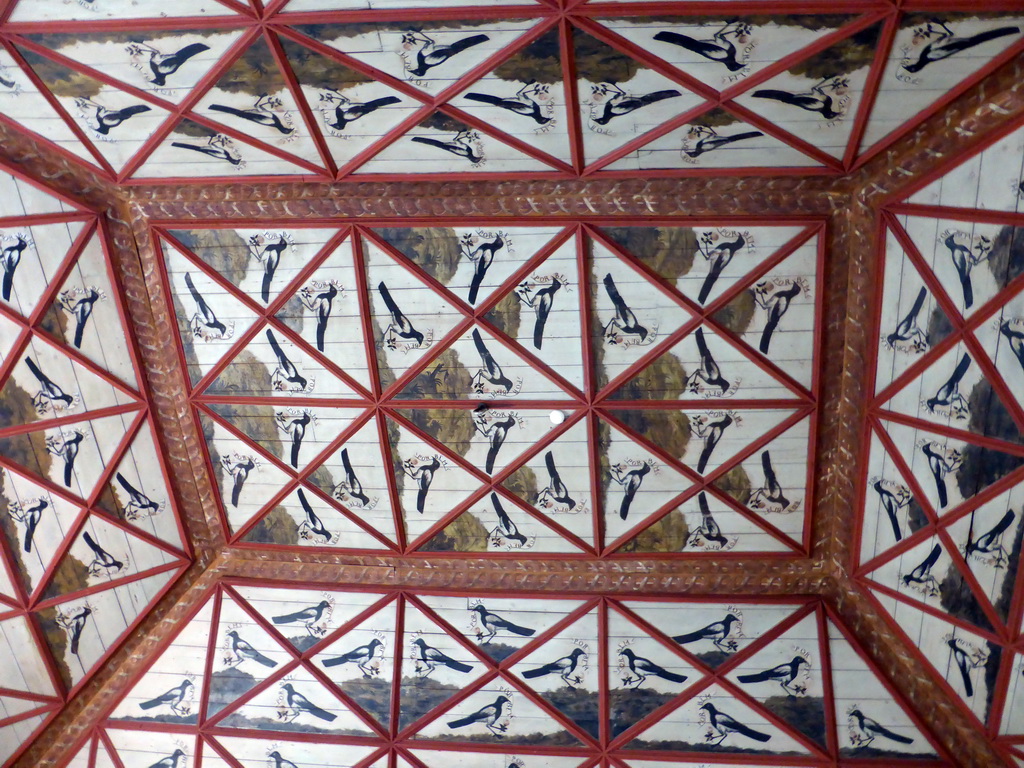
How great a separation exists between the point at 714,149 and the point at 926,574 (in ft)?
20.0

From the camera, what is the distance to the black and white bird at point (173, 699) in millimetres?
14070

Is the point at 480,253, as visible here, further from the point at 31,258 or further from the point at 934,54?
the point at 31,258

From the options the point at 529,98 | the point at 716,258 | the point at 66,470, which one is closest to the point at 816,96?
the point at 716,258

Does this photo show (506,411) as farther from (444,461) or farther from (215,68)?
(215,68)

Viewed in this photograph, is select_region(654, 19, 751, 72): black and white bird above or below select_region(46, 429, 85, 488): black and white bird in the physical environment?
above

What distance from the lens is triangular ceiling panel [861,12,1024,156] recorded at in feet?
29.5

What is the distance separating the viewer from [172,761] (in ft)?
46.2

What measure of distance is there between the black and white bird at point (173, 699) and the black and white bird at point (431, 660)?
3.64 meters

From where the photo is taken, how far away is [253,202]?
12.0 m

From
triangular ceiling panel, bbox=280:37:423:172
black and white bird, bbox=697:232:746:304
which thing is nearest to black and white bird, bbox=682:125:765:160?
black and white bird, bbox=697:232:746:304

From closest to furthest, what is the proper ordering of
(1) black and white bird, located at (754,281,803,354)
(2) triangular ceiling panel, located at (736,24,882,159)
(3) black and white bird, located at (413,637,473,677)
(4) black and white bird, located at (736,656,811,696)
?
(2) triangular ceiling panel, located at (736,24,882,159) → (1) black and white bird, located at (754,281,803,354) → (4) black and white bird, located at (736,656,811,696) → (3) black and white bird, located at (413,637,473,677)

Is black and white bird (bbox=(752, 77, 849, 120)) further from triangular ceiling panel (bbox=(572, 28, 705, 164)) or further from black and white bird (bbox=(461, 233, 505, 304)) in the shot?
black and white bird (bbox=(461, 233, 505, 304))

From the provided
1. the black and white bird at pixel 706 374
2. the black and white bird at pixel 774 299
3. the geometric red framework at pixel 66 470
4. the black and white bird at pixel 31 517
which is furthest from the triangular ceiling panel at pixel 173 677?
the black and white bird at pixel 774 299

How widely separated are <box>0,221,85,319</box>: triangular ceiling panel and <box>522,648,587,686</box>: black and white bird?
28.9 feet
